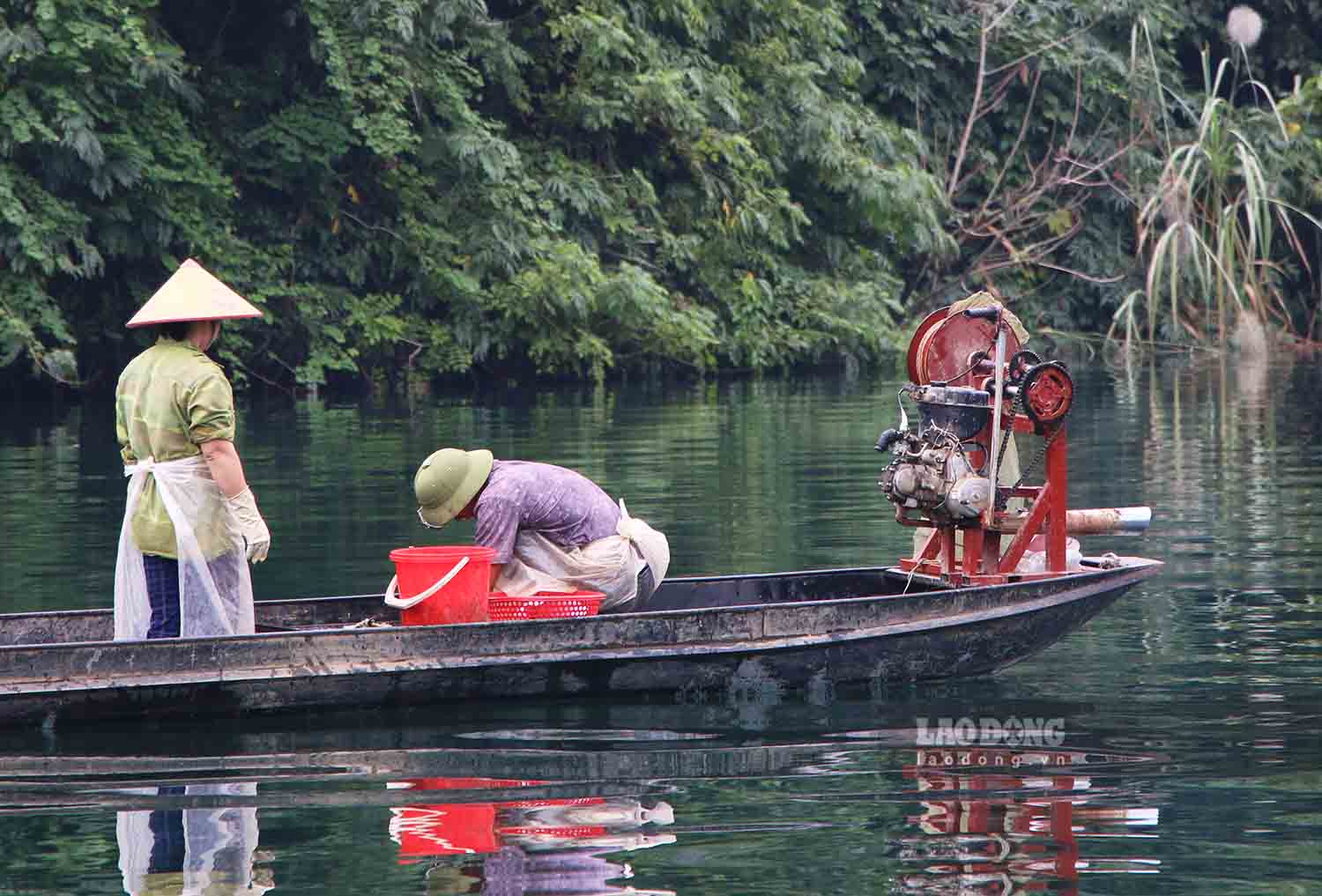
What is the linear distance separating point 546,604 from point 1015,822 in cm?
304

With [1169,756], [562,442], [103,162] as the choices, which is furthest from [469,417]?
[1169,756]

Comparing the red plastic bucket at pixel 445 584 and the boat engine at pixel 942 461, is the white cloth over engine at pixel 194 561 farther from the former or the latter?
the boat engine at pixel 942 461

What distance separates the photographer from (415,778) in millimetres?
7523

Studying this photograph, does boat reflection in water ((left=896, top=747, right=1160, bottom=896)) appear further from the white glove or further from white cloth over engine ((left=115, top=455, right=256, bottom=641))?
white cloth over engine ((left=115, top=455, right=256, bottom=641))

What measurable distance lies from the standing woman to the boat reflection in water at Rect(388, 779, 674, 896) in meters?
1.54

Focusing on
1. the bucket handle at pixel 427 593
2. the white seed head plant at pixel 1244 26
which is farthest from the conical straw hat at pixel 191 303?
the white seed head plant at pixel 1244 26

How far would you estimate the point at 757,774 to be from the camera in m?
7.51

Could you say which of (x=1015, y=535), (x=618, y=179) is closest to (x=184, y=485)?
(x=1015, y=535)

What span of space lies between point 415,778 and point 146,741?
1.32m

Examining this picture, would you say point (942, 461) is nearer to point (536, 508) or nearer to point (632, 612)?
point (632, 612)

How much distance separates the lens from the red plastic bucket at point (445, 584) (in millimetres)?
8844

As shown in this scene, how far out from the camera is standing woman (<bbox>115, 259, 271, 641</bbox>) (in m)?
8.21

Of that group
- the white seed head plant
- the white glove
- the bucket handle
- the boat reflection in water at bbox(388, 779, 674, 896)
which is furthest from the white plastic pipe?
the white seed head plant

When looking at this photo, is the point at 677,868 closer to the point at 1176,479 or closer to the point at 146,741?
the point at 146,741
